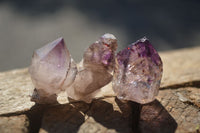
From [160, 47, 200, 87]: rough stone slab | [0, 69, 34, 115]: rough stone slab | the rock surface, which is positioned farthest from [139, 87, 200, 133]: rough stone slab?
[0, 69, 34, 115]: rough stone slab

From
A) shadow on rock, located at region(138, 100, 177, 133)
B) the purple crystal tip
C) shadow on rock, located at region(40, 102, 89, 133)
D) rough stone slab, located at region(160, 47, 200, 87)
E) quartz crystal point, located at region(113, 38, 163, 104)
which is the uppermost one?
the purple crystal tip

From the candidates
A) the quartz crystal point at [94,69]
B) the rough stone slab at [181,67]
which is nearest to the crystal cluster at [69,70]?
the quartz crystal point at [94,69]

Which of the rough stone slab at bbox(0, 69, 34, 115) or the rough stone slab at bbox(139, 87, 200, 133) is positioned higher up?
the rough stone slab at bbox(0, 69, 34, 115)

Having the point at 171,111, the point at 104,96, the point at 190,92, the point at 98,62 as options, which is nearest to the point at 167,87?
the point at 190,92

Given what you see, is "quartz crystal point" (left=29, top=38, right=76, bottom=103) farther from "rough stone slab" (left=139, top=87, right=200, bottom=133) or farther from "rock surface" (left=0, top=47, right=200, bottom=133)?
"rough stone slab" (left=139, top=87, right=200, bottom=133)

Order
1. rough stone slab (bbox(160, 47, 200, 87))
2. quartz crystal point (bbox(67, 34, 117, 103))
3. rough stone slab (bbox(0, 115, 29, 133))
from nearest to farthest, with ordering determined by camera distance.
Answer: rough stone slab (bbox(0, 115, 29, 133)) < quartz crystal point (bbox(67, 34, 117, 103)) < rough stone slab (bbox(160, 47, 200, 87))

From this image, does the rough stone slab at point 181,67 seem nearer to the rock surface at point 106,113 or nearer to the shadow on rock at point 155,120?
the rock surface at point 106,113

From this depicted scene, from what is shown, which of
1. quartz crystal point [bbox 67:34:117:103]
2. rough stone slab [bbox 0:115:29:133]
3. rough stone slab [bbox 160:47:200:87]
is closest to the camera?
rough stone slab [bbox 0:115:29:133]
